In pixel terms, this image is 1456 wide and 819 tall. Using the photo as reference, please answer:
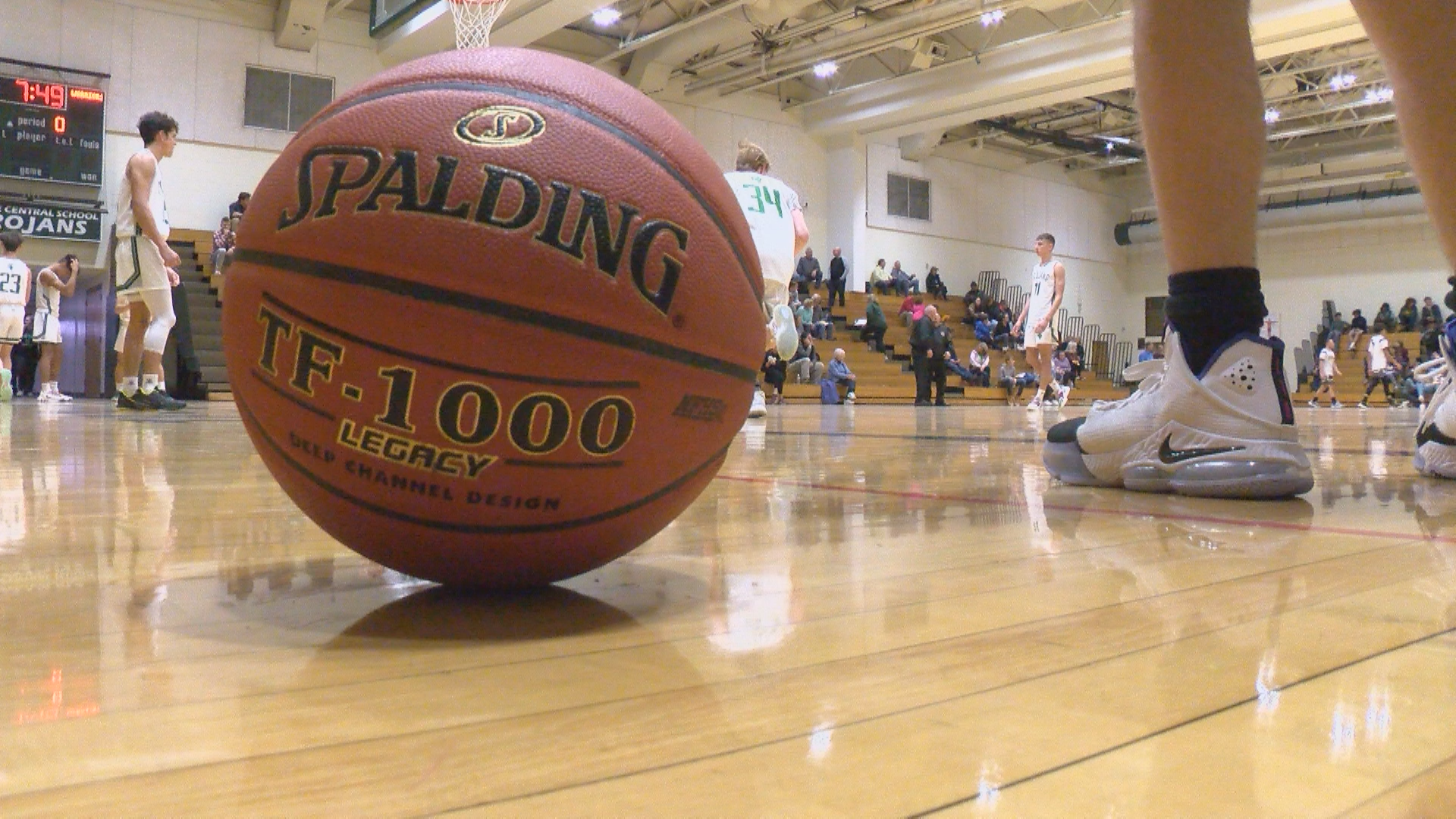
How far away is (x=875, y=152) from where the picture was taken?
53.0ft

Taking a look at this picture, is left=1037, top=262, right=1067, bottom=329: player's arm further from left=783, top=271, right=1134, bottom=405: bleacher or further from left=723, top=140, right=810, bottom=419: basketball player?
left=723, top=140, right=810, bottom=419: basketball player

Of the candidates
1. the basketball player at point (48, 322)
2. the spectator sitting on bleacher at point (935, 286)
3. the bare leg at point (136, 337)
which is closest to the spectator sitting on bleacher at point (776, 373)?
the bare leg at point (136, 337)

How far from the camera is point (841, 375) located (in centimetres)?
1194

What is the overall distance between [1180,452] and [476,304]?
3.93 ft

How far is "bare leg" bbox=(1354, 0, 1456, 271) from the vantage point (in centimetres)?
142

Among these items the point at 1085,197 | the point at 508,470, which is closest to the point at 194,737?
the point at 508,470

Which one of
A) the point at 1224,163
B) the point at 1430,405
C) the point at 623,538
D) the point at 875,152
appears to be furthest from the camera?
the point at 875,152

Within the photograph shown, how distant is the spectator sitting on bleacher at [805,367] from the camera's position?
38.3ft

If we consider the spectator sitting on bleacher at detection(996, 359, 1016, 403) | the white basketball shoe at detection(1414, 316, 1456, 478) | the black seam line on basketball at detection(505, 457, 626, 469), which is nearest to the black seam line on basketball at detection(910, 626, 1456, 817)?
the black seam line on basketball at detection(505, 457, 626, 469)

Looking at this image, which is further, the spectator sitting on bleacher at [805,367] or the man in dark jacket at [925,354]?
the spectator sitting on bleacher at [805,367]

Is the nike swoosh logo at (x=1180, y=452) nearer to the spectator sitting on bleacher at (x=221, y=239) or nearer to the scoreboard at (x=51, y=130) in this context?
the spectator sitting on bleacher at (x=221, y=239)

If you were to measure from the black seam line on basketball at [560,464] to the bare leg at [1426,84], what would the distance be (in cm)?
126

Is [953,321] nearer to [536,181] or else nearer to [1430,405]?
[1430,405]

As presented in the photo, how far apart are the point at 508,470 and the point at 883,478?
1333 millimetres
